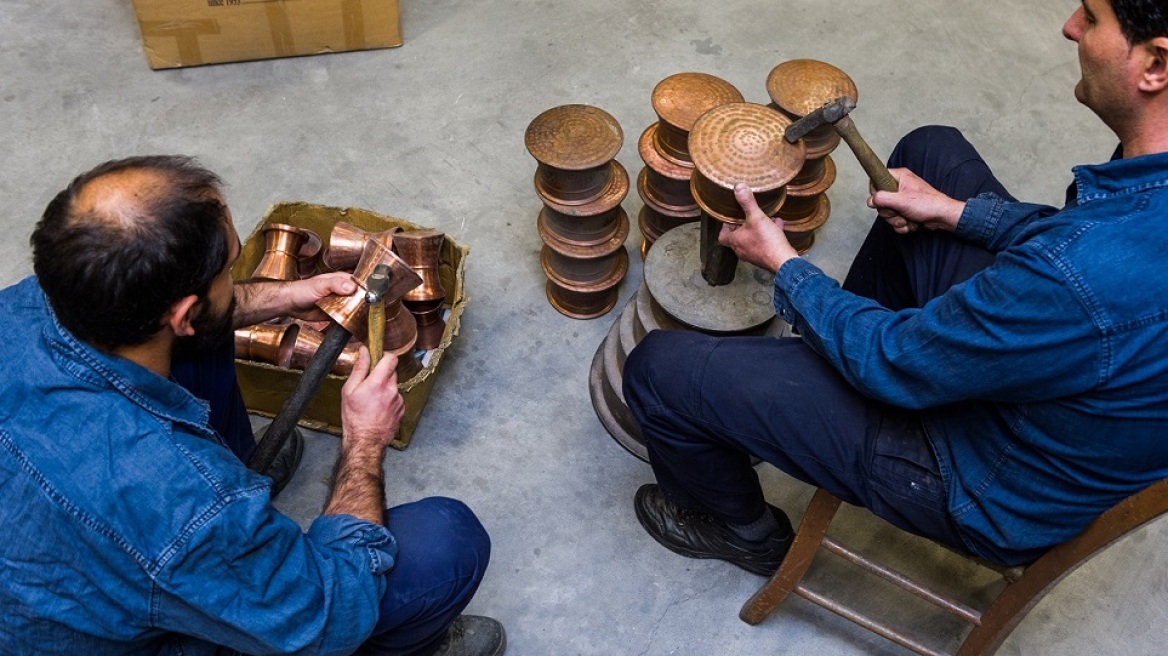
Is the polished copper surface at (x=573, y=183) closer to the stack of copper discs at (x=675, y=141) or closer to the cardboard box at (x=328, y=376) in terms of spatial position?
the stack of copper discs at (x=675, y=141)

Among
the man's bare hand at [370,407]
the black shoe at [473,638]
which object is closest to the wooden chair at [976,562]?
the black shoe at [473,638]

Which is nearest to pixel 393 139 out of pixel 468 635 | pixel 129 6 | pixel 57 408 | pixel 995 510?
pixel 129 6

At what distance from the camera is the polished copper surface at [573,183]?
2787 millimetres

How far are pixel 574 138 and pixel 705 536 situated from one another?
126 cm

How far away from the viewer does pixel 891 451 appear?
208 centimetres

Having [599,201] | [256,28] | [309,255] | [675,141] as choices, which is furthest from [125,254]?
[256,28]

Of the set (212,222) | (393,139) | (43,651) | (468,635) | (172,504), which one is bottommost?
(468,635)

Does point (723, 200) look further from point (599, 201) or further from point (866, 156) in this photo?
point (599, 201)

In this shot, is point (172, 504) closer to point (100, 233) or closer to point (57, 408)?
point (57, 408)

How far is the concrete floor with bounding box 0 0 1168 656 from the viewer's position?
106 inches

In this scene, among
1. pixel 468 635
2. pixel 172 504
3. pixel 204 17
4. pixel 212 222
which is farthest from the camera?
pixel 204 17

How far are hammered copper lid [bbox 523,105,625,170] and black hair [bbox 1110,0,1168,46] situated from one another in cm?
137

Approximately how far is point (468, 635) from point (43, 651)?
1.10m

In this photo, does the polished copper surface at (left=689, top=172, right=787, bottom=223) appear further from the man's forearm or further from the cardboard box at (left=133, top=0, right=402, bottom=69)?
the cardboard box at (left=133, top=0, right=402, bottom=69)
